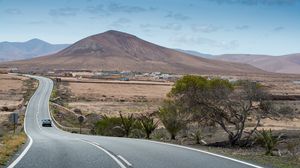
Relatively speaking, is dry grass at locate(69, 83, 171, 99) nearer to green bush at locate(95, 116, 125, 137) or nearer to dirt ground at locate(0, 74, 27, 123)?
dirt ground at locate(0, 74, 27, 123)

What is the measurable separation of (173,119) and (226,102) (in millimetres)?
5007

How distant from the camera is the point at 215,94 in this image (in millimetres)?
28672

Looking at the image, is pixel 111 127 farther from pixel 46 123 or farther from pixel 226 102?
pixel 46 123

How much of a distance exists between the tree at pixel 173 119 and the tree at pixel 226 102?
152 cm

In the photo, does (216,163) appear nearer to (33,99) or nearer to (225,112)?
(225,112)

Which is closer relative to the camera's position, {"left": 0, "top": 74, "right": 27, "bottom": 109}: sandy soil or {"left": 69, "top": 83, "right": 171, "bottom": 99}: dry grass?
{"left": 0, "top": 74, "right": 27, "bottom": 109}: sandy soil

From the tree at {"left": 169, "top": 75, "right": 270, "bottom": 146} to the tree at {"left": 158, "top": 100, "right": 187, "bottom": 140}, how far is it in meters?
1.52

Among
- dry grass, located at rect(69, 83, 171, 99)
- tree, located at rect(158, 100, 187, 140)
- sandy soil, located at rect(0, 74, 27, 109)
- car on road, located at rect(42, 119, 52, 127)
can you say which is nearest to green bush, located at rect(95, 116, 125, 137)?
tree, located at rect(158, 100, 187, 140)

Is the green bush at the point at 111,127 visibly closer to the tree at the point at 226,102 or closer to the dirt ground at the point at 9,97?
the tree at the point at 226,102

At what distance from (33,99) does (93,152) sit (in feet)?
242

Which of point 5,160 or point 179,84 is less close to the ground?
point 179,84

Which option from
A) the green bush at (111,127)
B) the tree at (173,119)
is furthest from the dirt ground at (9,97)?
the tree at (173,119)

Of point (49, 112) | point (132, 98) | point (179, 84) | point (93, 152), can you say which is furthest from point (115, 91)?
point (93, 152)

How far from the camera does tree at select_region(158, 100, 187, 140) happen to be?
103ft
